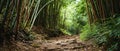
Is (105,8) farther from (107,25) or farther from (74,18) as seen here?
(74,18)

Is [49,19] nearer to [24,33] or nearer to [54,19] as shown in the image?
[54,19]

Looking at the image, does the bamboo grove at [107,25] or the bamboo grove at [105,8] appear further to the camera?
the bamboo grove at [105,8]

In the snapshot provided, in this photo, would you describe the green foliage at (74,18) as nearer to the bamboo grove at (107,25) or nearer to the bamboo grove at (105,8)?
the bamboo grove at (105,8)

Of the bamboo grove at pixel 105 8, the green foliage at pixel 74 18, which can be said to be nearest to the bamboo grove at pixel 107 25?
the bamboo grove at pixel 105 8

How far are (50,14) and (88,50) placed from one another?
193 inches

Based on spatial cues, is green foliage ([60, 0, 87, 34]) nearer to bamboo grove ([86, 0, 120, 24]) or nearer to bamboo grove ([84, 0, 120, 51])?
bamboo grove ([86, 0, 120, 24])

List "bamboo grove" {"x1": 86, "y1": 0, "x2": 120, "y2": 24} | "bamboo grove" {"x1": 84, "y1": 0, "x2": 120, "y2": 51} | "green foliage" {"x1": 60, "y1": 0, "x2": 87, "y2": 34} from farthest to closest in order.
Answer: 1. "green foliage" {"x1": 60, "y1": 0, "x2": 87, "y2": 34}
2. "bamboo grove" {"x1": 86, "y1": 0, "x2": 120, "y2": 24}
3. "bamboo grove" {"x1": 84, "y1": 0, "x2": 120, "y2": 51}

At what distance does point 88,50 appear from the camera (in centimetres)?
419

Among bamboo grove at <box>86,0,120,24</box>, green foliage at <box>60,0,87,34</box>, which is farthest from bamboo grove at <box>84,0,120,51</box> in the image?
green foliage at <box>60,0,87,34</box>

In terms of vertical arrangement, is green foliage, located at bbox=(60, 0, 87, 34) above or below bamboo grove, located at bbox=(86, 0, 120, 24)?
below

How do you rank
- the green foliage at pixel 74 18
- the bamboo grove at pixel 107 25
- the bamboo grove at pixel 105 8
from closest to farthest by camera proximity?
1. the bamboo grove at pixel 107 25
2. the bamboo grove at pixel 105 8
3. the green foliage at pixel 74 18

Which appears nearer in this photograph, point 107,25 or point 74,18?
point 107,25

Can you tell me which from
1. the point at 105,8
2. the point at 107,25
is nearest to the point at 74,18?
the point at 105,8

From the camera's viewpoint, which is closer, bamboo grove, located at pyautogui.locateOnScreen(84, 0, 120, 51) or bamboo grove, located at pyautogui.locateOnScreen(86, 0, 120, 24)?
Answer: bamboo grove, located at pyautogui.locateOnScreen(84, 0, 120, 51)
